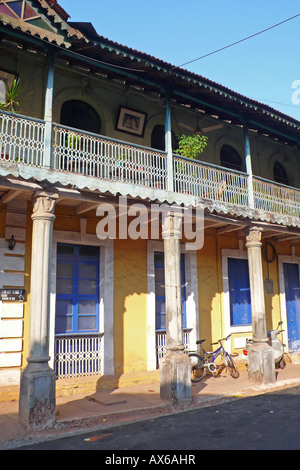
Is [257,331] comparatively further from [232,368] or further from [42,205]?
[42,205]

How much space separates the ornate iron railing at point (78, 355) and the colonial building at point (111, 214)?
0.03m

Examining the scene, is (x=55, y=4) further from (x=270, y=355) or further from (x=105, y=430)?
(x=270, y=355)

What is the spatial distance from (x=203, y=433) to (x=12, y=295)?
458 centimetres

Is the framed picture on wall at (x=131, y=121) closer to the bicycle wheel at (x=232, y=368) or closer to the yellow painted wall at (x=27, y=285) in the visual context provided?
the yellow painted wall at (x=27, y=285)

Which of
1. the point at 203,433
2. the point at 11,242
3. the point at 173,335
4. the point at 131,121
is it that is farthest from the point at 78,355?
the point at 131,121

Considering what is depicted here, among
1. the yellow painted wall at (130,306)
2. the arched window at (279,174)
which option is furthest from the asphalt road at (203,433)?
the arched window at (279,174)

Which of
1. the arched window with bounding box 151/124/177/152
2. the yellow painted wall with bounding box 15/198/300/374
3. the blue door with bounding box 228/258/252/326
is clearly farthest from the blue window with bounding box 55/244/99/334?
the blue door with bounding box 228/258/252/326

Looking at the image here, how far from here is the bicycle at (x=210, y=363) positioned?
9.82 metres

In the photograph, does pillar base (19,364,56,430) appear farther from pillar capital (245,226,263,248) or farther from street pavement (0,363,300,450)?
pillar capital (245,226,263,248)

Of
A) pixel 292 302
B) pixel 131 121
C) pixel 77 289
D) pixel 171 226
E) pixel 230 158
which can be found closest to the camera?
pixel 171 226

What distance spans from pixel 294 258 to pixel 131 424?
31.6ft

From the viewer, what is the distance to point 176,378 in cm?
780
